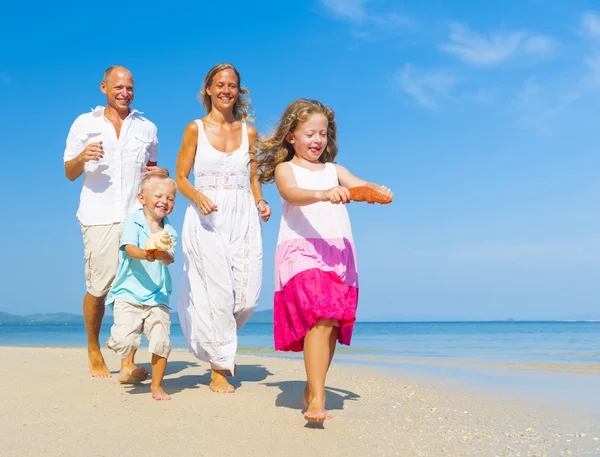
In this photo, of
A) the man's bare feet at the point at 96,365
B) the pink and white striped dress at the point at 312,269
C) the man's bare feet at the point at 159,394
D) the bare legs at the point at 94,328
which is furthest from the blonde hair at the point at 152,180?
the man's bare feet at the point at 96,365

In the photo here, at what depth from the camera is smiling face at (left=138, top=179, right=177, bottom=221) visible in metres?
4.86

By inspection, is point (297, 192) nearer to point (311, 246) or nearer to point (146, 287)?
point (311, 246)

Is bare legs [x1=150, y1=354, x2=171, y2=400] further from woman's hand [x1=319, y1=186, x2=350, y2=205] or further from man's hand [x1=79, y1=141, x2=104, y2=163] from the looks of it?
woman's hand [x1=319, y1=186, x2=350, y2=205]

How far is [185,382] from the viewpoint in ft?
18.1

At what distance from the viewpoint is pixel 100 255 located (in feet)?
18.3

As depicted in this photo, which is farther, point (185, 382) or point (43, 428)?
point (185, 382)

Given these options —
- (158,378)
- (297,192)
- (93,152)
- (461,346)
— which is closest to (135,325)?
(158,378)

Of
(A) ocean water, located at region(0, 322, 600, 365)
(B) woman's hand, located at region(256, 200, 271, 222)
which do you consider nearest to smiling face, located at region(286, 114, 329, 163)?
(B) woman's hand, located at region(256, 200, 271, 222)

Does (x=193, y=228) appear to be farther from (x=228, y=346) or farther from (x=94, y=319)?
(x=94, y=319)

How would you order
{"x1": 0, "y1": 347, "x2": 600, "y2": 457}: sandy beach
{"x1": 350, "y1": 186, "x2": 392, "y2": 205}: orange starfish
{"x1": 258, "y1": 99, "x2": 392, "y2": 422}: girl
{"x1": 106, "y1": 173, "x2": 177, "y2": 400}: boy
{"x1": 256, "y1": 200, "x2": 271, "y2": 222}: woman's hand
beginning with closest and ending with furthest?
{"x1": 0, "y1": 347, "x2": 600, "y2": 457}: sandy beach
{"x1": 350, "y1": 186, "x2": 392, "y2": 205}: orange starfish
{"x1": 258, "y1": 99, "x2": 392, "y2": 422}: girl
{"x1": 106, "y1": 173, "x2": 177, "y2": 400}: boy
{"x1": 256, "y1": 200, "x2": 271, "y2": 222}: woman's hand

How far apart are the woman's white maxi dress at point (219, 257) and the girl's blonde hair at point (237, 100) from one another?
268 millimetres

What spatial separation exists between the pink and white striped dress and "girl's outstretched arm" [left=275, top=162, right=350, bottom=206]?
0.19ft

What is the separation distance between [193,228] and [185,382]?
4.53 feet

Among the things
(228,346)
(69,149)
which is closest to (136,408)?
(228,346)
